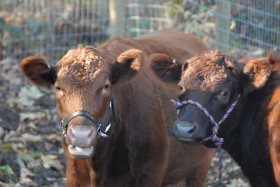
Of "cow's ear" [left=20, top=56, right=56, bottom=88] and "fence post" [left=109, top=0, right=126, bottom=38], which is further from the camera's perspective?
"fence post" [left=109, top=0, right=126, bottom=38]

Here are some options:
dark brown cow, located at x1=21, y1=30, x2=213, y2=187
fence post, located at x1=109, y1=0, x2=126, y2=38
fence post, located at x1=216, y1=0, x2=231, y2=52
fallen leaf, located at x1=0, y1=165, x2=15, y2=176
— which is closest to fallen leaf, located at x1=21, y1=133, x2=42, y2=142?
fallen leaf, located at x1=0, y1=165, x2=15, y2=176

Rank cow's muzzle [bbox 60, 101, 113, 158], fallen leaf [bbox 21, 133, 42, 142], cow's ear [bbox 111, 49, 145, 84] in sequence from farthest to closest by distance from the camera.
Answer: fallen leaf [bbox 21, 133, 42, 142]
cow's ear [bbox 111, 49, 145, 84]
cow's muzzle [bbox 60, 101, 113, 158]

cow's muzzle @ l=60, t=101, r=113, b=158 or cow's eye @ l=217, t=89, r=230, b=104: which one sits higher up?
cow's eye @ l=217, t=89, r=230, b=104

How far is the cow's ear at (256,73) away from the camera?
6891 millimetres

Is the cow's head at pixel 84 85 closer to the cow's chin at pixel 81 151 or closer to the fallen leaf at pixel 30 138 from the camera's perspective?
the cow's chin at pixel 81 151

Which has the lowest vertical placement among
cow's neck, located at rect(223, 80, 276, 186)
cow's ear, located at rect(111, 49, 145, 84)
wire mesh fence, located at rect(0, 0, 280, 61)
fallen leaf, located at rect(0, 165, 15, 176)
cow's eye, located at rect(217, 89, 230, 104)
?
fallen leaf, located at rect(0, 165, 15, 176)

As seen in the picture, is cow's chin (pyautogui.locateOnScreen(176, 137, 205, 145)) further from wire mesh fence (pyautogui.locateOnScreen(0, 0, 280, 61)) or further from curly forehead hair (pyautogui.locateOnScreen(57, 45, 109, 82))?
wire mesh fence (pyautogui.locateOnScreen(0, 0, 280, 61))

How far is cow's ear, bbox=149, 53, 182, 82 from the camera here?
730 centimetres

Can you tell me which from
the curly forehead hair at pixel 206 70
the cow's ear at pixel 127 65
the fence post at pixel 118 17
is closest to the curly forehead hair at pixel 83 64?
the cow's ear at pixel 127 65

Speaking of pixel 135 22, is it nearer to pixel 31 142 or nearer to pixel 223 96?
pixel 31 142

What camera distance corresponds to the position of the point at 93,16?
14320mm

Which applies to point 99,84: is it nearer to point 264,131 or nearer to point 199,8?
point 264,131

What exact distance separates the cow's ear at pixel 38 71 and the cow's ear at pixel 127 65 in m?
0.51

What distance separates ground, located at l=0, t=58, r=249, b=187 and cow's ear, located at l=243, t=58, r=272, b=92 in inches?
101
